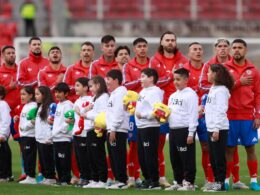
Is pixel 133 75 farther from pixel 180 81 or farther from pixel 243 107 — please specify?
pixel 243 107

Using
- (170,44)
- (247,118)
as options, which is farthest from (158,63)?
(247,118)

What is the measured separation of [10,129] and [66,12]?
2256 cm

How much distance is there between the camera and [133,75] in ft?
63.0

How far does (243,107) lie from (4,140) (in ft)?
13.7

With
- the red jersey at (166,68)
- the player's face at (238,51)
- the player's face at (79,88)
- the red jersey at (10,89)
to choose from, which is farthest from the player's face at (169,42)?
the red jersey at (10,89)

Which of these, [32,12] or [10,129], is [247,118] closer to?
[10,129]

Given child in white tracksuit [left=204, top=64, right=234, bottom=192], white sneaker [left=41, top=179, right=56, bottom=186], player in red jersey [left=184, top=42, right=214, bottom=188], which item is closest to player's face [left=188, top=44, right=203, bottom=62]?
player in red jersey [left=184, top=42, right=214, bottom=188]

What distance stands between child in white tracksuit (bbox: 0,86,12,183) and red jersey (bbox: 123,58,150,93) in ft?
7.14

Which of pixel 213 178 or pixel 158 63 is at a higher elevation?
pixel 158 63

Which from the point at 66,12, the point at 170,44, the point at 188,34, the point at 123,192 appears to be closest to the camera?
the point at 123,192

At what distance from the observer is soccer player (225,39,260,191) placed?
60.1 ft

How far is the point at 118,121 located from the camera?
18344mm

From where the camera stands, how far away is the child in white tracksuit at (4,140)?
20188 mm

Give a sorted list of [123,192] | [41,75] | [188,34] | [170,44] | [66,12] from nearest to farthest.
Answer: [123,192] → [170,44] → [41,75] → [188,34] → [66,12]
